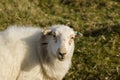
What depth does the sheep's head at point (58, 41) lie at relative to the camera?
7130 mm

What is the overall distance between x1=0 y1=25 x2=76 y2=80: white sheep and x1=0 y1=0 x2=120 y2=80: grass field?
1373 mm

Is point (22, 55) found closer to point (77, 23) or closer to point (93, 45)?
point (93, 45)

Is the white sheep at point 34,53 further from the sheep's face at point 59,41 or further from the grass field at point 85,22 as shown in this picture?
→ the grass field at point 85,22

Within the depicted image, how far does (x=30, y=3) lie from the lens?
13688 mm

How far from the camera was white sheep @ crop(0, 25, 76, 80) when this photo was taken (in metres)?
7.38

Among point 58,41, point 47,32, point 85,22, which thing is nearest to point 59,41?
point 58,41

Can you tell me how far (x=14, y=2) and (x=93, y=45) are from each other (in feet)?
13.8

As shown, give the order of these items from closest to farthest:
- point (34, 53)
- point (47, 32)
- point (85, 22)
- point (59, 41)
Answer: point (59, 41), point (47, 32), point (34, 53), point (85, 22)

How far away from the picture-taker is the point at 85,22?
1218 cm

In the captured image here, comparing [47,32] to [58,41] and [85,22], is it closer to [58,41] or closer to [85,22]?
[58,41]

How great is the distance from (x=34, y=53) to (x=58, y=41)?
661 millimetres

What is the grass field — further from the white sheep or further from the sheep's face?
the sheep's face

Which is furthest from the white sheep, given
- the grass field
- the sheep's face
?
the grass field

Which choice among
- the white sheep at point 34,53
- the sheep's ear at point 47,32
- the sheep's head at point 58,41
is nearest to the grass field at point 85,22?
the white sheep at point 34,53
